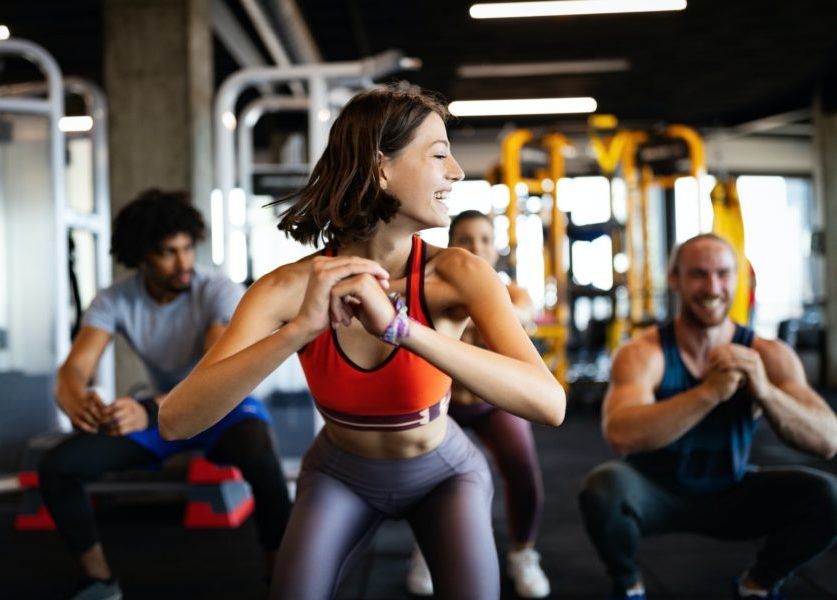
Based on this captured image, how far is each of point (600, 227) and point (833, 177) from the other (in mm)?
3157

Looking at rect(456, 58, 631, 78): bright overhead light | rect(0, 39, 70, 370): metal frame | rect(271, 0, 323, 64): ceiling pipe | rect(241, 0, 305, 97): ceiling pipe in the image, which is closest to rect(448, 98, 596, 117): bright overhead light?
rect(456, 58, 631, 78): bright overhead light

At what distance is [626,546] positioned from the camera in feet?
6.61

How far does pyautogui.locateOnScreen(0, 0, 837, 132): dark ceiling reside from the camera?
6.46m

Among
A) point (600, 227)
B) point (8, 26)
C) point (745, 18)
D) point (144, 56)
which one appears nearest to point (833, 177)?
point (745, 18)

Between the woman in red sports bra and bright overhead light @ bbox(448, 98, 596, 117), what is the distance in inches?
321

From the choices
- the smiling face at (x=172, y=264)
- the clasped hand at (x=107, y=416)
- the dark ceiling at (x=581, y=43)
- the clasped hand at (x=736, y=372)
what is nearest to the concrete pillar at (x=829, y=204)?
the dark ceiling at (x=581, y=43)

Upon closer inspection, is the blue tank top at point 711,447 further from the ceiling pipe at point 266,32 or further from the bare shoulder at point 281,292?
the ceiling pipe at point 266,32

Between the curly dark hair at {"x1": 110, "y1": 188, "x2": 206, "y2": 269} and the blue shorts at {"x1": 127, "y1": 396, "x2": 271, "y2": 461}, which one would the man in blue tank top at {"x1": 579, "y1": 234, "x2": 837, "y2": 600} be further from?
A: the curly dark hair at {"x1": 110, "y1": 188, "x2": 206, "y2": 269}

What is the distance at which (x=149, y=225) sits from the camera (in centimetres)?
245

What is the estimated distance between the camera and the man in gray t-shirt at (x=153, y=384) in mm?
2168

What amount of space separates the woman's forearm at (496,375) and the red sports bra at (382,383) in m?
0.19

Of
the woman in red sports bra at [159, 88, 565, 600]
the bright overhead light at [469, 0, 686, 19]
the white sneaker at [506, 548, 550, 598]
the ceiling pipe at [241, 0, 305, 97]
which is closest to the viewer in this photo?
the woman in red sports bra at [159, 88, 565, 600]

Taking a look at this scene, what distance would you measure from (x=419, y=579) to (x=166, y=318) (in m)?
1.13

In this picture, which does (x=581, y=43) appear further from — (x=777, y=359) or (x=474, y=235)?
(x=777, y=359)
